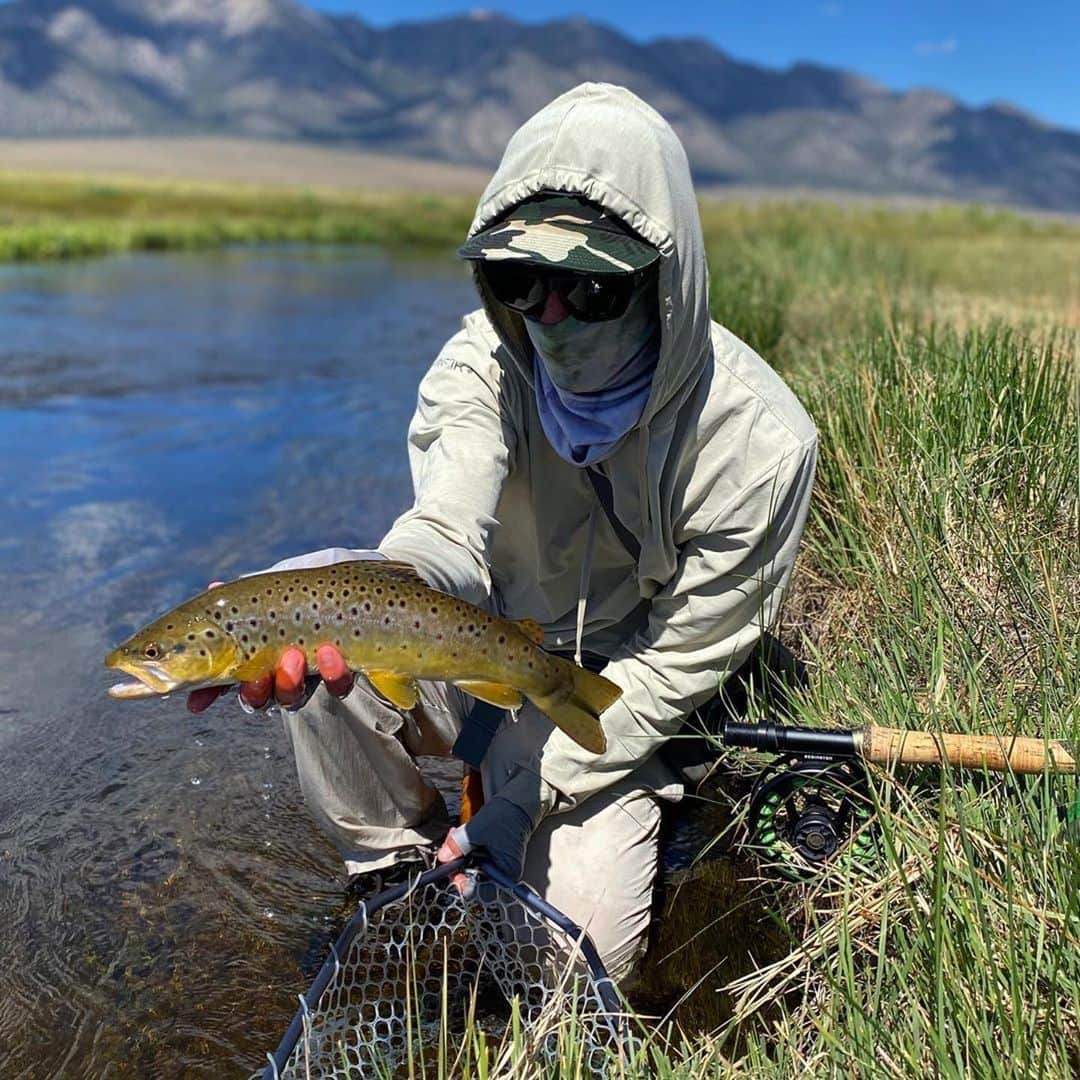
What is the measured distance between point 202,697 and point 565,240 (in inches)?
49.0

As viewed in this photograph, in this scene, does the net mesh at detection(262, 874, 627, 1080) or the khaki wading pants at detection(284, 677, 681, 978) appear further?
the khaki wading pants at detection(284, 677, 681, 978)

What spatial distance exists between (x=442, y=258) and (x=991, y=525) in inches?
1343

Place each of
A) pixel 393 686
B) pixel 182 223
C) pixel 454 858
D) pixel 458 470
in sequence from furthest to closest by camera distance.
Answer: pixel 182 223, pixel 458 470, pixel 454 858, pixel 393 686

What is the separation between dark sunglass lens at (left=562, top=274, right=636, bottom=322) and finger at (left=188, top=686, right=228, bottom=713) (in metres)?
1.15

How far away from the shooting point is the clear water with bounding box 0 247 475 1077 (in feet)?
9.84

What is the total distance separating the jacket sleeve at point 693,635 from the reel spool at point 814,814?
31 cm

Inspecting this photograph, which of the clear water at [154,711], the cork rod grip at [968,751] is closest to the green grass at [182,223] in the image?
the clear water at [154,711]

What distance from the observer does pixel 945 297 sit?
1090cm

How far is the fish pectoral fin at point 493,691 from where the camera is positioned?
250 cm

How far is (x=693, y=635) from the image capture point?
121 inches

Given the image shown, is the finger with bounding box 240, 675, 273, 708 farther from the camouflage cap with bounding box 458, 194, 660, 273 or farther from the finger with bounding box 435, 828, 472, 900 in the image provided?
the camouflage cap with bounding box 458, 194, 660, 273

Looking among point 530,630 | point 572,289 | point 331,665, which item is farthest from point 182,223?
point 331,665

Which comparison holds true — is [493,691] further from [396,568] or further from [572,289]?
[572,289]

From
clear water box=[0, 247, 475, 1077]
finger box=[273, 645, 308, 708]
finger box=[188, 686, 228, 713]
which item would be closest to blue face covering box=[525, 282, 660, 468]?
finger box=[273, 645, 308, 708]
